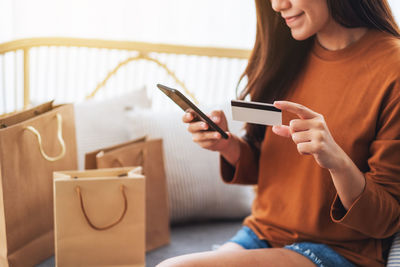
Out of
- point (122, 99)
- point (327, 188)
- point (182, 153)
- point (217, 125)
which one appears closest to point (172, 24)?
point (122, 99)

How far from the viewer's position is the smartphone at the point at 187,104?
1.02m

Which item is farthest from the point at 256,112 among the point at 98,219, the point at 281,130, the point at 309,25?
the point at 98,219

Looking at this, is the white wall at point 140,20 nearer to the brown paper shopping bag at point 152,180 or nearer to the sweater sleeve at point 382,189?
the brown paper shopping bag at point 152,180

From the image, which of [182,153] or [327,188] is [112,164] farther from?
[327,188]

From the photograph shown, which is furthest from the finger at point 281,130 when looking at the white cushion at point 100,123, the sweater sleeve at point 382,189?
the white cushion at point 100,123

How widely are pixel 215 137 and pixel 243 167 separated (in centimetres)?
17

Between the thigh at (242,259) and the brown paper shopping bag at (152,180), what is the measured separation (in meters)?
0.44

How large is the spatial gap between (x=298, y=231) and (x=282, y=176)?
0.44 feet

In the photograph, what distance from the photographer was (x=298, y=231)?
1.09m

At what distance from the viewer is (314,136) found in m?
0.84

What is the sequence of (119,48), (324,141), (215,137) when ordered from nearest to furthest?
(324,141)
(215,137)
(119,48)

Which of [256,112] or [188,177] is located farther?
[188,177]

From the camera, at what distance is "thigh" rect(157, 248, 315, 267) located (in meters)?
0.98

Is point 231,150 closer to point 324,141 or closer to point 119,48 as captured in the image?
point 324,141
